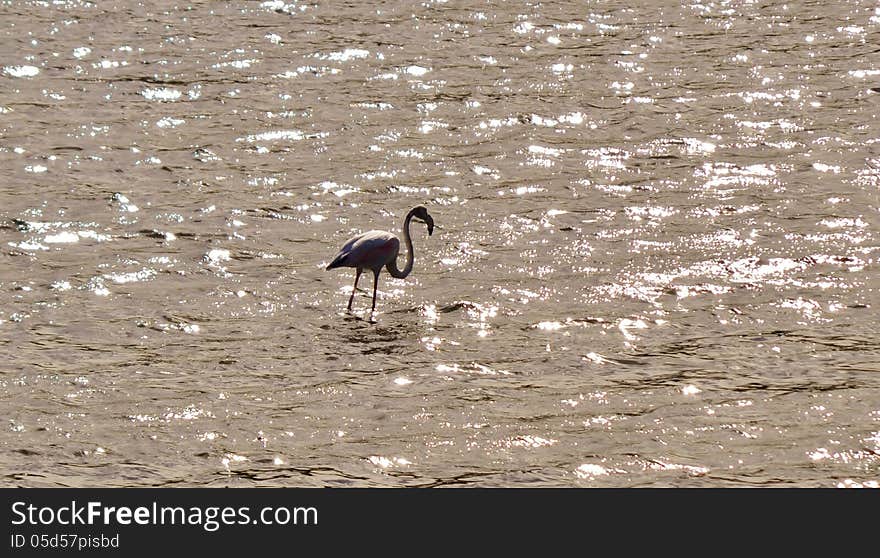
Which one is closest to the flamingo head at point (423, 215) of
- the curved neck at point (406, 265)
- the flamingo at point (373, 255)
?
the curved neck at point (406, 265)

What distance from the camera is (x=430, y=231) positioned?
13.1 meters

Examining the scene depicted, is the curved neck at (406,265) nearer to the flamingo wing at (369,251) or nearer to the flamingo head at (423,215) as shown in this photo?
the flamingo wing at (369,251)

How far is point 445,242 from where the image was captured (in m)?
13.2

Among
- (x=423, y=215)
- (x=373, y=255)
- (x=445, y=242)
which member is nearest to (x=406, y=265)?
(x=373, y=255)

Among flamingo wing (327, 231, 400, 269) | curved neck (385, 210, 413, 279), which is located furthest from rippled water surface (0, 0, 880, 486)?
flamingo wing (327, 231, 400, 269)

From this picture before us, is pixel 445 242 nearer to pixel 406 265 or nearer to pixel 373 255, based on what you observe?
pixel 406 265

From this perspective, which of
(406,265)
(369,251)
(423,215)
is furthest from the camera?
(423,215)

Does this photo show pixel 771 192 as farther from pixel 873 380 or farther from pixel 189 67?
pixel 189 67

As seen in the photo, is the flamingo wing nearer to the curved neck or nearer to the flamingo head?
the curved neck

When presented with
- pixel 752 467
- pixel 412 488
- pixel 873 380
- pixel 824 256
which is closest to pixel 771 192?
pixel 824 256

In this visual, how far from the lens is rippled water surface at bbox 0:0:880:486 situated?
9406 millimetres

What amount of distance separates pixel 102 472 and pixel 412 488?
1.78 m

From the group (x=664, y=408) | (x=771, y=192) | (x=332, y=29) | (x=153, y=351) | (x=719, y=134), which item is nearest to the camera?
(x=664, y=408)

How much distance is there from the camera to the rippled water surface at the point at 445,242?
9.41 metres
